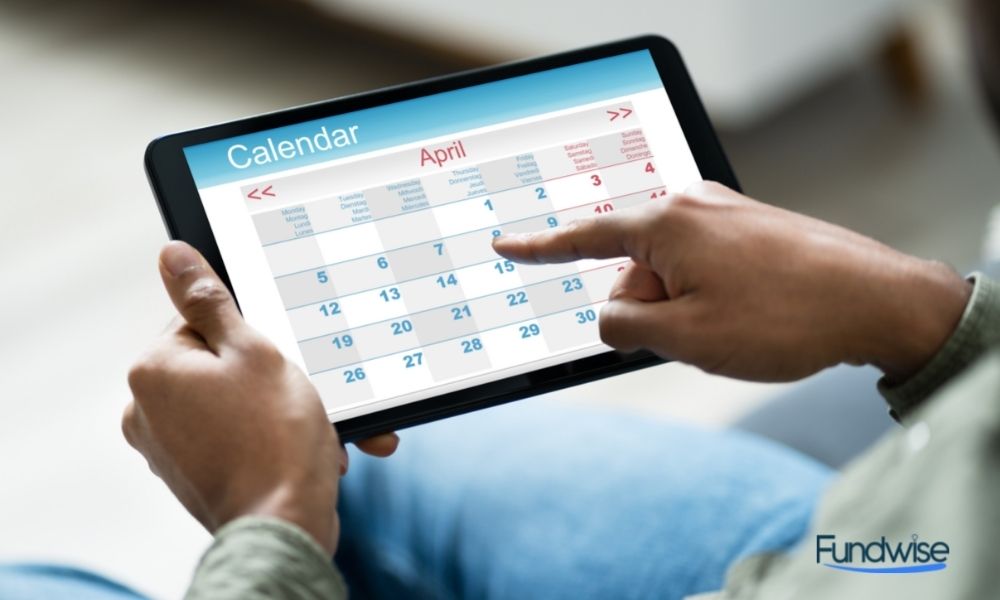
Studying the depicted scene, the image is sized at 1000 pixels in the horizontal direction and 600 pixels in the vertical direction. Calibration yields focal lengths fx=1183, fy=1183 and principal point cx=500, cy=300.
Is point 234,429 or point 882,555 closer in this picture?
point 882,555

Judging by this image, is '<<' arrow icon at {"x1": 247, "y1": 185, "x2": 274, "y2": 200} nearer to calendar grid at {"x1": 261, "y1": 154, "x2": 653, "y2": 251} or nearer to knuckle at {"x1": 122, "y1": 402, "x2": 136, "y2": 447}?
calendar grid at {"x1": 261, "y1": 154, "x2": 653, "y2": 251}

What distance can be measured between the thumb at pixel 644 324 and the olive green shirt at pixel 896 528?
0.12 metres

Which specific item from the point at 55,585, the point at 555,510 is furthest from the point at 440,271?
the point at 55,585

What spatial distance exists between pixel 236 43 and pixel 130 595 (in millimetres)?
1792

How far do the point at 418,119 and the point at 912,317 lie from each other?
0.30m

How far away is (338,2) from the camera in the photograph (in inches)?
91.7

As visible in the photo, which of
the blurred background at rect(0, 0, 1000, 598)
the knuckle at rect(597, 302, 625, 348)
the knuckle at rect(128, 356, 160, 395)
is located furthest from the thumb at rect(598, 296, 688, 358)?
the blurred background at rect(0, 0, 1000, 598)

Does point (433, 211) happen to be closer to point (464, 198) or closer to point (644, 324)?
point (464, 198)

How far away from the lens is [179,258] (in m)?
0.61

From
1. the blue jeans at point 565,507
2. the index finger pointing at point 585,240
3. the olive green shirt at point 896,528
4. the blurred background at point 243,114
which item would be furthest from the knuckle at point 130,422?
the blurred background at point 243,114

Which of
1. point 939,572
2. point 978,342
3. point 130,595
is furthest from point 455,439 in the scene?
point 939,572

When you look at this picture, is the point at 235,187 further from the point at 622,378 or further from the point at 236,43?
the point at 236,43

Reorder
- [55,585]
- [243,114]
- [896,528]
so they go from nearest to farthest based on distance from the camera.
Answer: [896,528], [55,585], [243,114]

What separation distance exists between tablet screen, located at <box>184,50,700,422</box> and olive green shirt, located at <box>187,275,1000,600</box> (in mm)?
155
